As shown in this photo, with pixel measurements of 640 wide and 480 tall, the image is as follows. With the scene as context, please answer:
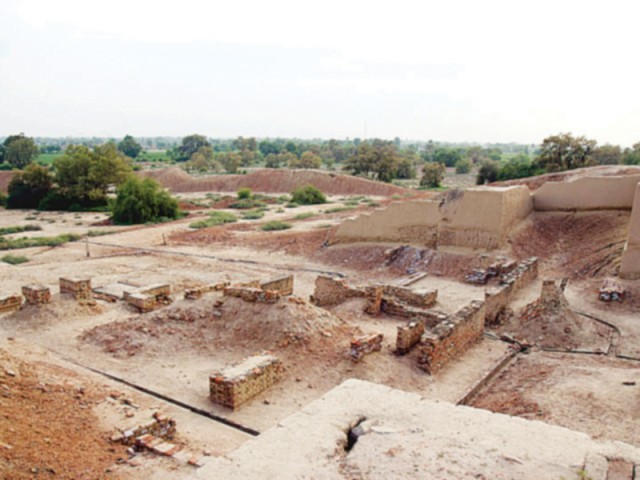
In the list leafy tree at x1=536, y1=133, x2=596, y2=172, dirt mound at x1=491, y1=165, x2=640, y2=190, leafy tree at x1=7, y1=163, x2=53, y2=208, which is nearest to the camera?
dirt mound at x1=491, y1=165, x2=640, y2=190

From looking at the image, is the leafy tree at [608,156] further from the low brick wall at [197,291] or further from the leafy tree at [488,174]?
the low brick wall at [197,291]

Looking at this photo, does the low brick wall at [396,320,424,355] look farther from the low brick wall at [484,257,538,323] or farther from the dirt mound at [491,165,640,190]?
the dirt mound at [491,165,640,190]

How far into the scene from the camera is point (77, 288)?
466 inches

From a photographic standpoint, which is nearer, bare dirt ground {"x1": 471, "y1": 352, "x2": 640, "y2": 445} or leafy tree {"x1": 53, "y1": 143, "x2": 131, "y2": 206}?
bare dirt ground {"x1": 471, "y1": 352, "x2": 640, "y2": 445}

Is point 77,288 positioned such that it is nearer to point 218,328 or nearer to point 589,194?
point 218,328

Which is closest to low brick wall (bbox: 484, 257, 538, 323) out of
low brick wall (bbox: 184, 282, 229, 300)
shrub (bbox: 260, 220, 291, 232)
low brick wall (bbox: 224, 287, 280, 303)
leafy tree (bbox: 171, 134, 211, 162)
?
low brick wall (bbox: 224, 287, 280, 303)

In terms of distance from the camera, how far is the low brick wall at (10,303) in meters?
11.4

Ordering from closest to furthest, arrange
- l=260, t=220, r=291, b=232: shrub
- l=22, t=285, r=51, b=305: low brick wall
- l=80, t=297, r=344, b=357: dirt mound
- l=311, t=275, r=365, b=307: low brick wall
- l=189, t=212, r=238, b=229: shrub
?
l=80, t=297, r=344, b=357: dirt mound < l=22, t=285, r=51, b=305: low brick wall < l=311, t=275, r=365, b=307: low brick wall < l=260, t=220, r=291, b=232: shrub < l=189, t=212, r=238, b=229: shrub

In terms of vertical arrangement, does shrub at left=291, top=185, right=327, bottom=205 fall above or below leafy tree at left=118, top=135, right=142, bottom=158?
below

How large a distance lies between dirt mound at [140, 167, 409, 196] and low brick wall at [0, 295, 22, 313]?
3462 centimetres

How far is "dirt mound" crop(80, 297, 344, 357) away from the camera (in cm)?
915

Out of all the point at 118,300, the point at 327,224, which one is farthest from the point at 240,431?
the point at 327,224

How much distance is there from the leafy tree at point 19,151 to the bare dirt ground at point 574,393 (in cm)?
8001

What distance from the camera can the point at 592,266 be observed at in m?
14.1
